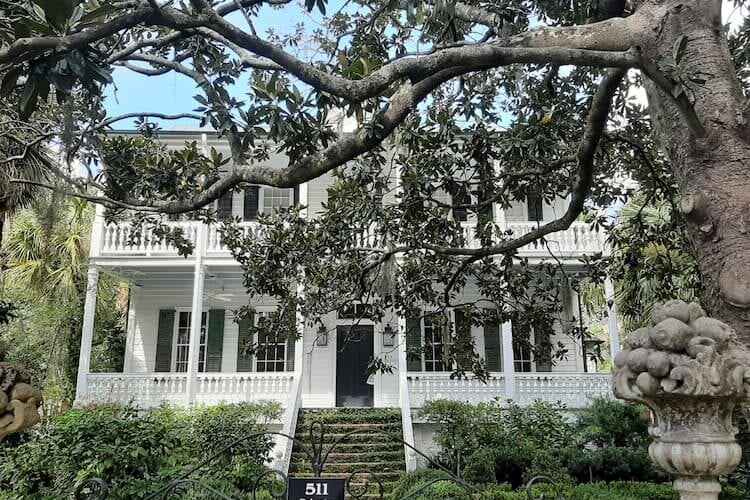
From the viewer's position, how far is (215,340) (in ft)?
48.8

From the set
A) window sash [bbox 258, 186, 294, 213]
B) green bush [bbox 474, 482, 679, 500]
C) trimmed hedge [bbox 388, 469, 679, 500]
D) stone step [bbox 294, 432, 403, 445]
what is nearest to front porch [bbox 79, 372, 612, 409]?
stone step [bbox 294, 432, 403, 445]

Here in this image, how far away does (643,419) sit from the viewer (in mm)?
10320

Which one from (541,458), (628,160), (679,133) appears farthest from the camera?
(541,458)

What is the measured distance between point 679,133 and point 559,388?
9841 mm

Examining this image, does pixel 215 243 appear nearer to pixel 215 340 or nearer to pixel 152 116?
pixel 215 340

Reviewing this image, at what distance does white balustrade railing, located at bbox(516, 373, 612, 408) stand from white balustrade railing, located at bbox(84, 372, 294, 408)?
17.2ft

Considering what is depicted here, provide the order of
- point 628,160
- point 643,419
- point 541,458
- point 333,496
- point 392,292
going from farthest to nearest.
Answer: point 643,419, point 541,458, point 392,292, point 628,160, point 333,496

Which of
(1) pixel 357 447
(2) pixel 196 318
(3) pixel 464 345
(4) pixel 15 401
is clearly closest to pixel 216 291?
(2) pixel 196 318

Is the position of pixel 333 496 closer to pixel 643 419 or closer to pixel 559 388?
pixel 643 419

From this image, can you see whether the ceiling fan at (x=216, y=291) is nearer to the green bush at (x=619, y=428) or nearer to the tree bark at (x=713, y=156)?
the green bush at (x=619, y=428)

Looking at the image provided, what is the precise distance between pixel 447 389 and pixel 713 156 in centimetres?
974

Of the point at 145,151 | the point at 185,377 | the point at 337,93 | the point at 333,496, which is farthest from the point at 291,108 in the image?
the point at 185,377

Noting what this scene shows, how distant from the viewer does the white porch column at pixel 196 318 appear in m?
12.7

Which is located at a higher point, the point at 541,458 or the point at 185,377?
the point at 185,377
